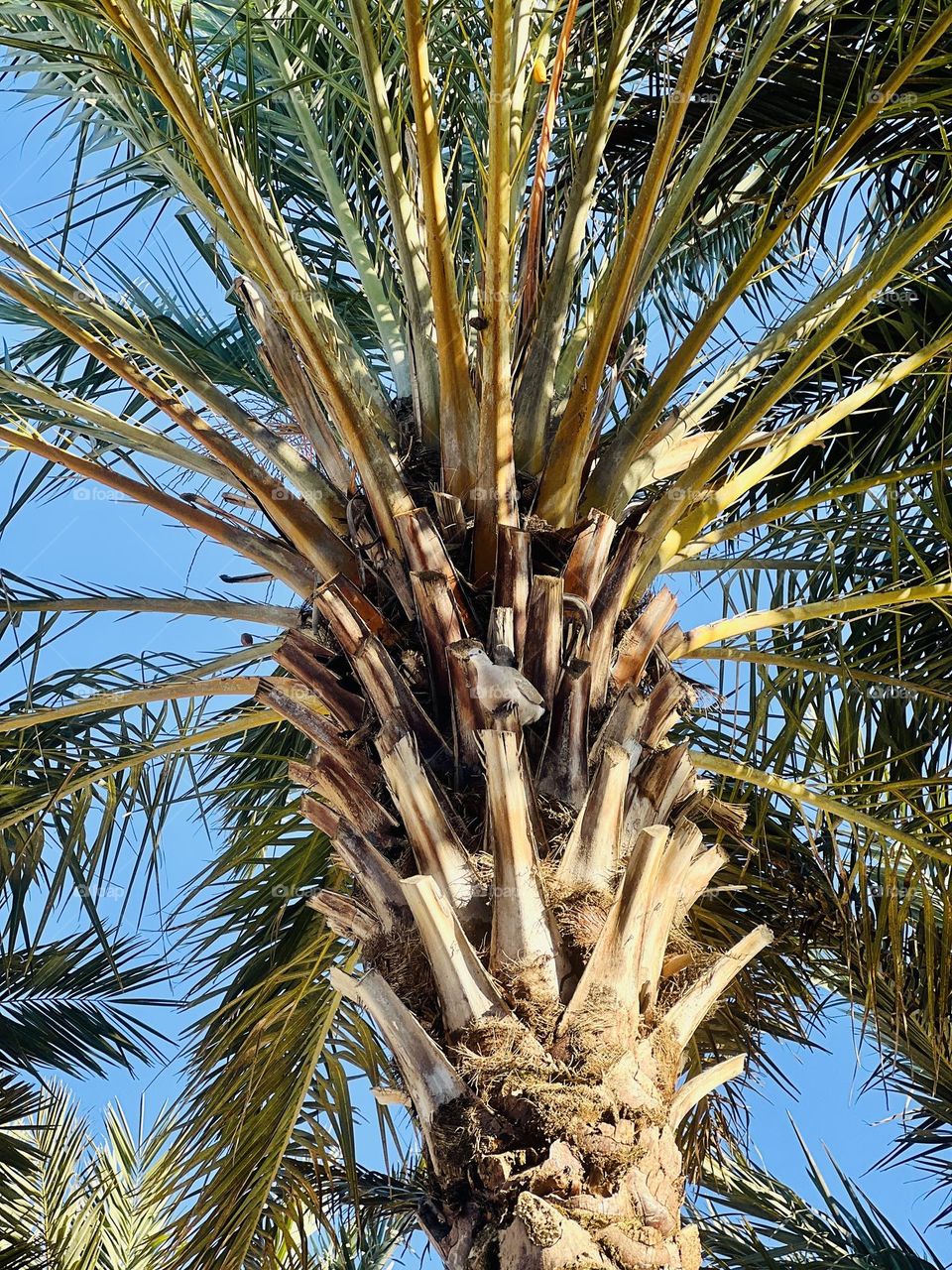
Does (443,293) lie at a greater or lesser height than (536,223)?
lesser

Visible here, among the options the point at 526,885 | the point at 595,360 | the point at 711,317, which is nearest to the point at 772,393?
the point at 711,317

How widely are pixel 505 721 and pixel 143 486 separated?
126 centimetres

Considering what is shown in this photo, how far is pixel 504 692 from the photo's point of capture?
255cm

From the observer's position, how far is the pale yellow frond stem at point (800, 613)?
310cm

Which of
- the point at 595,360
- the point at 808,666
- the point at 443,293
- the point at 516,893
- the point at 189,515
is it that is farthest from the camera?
the point at 808,666

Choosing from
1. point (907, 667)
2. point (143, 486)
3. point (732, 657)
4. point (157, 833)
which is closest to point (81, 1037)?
point (157, 833)

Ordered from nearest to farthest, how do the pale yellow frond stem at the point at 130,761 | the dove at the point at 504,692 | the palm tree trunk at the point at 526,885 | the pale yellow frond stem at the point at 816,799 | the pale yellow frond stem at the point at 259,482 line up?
the palm tree trunk at the point at 526,885 → the dove at the point at 504,692 → the pale yellow frond stem at the point at 259,482 → the pale yellow frond stem at the point at 816,799 → the pale yellow frond stem at the point at 130,761

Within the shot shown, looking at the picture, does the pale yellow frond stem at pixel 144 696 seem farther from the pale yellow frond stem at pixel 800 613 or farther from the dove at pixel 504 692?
the pale yellow frond stem at pixel 800 613

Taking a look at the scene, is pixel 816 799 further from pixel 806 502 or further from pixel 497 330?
pixel 497 330

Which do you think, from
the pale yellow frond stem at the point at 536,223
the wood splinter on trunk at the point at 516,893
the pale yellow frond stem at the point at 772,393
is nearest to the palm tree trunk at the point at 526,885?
the wood splinter on trunk at the point at 516,893

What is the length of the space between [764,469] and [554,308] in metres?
0.71

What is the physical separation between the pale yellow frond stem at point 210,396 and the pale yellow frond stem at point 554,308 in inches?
20.0

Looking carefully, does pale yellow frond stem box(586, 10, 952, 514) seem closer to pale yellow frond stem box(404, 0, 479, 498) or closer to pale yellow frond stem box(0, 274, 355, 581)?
pale yellow frond stem box(404, 0, 479, 498)

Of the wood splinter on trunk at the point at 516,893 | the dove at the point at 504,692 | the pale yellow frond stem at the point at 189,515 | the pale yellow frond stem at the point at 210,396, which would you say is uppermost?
the pale yellow frond stem at the point at 210,396
